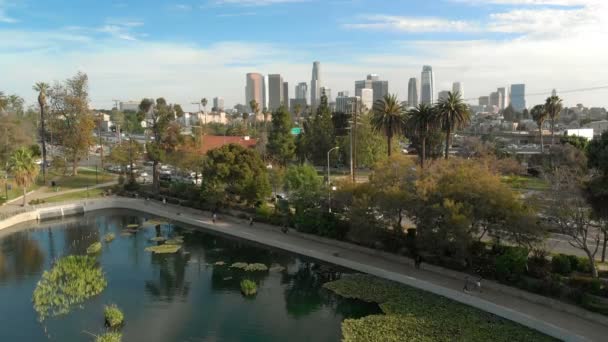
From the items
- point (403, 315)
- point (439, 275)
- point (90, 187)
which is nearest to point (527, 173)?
point (439, 275)

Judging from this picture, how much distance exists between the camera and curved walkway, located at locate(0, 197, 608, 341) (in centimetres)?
2539

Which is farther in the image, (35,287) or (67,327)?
(35,287)

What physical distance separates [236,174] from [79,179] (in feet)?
119

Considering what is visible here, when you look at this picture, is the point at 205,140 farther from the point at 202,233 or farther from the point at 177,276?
the point at 177,276

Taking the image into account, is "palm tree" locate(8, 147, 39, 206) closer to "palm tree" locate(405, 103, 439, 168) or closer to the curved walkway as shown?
A: the curved walkway

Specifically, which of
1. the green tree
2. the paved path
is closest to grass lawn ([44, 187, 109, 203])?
the paved path

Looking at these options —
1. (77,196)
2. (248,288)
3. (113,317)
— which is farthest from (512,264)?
(77,196)

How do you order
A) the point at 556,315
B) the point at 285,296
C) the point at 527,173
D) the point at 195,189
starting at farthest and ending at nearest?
the point at 527,173 → the point at 195,189 → the point at 285,296 → the point at 556,315

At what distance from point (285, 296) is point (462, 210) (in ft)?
41.4

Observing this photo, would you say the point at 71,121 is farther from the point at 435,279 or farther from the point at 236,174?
the point at 435,279

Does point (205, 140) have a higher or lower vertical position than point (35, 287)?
higher

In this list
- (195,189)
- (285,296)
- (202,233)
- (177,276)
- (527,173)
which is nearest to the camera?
(285,296)

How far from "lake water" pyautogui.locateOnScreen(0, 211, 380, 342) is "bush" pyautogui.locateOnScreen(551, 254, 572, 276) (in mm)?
11308

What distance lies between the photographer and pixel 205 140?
294 feet
